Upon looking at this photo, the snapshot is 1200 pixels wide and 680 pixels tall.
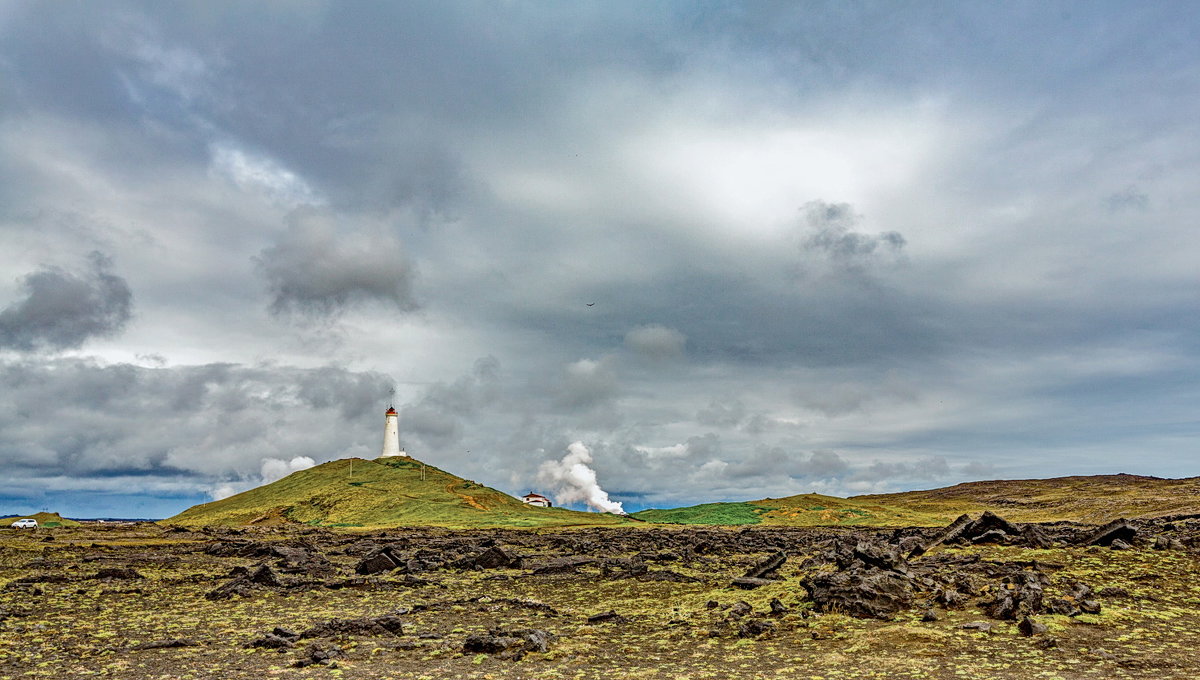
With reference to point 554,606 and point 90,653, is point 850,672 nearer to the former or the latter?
point 554,606

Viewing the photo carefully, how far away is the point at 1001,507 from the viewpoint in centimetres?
11106

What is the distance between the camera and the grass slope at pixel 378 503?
326ft

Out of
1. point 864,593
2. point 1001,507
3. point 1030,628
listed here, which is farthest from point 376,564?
point 1001,507

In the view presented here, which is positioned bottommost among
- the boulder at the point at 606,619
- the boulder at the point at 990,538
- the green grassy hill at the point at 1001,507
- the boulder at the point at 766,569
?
the green grassy hill at the point at 1001,507

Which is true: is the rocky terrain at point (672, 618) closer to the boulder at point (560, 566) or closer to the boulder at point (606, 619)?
the boulder at point (606, 619)

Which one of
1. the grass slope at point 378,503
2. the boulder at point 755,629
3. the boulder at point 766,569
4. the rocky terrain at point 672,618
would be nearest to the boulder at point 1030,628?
the rocky terrain at point 672,618

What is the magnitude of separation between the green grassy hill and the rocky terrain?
59911 mm

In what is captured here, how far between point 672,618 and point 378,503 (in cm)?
10061

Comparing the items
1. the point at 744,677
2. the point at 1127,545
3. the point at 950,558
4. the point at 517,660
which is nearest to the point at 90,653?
the point at 517,660

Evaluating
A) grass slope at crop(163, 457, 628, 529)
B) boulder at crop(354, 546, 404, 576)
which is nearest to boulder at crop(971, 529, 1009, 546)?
boulder at crop(354, 546, 404, 576)

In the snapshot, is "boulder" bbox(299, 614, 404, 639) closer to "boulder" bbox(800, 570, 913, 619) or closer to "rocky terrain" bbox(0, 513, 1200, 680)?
"rocky terrain" bbox(0, 513, 1200, 680)

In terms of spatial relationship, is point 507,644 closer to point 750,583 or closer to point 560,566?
point 750,583

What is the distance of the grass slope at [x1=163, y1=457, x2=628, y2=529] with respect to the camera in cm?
9931

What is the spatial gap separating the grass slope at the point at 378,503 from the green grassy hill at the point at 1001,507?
16644 mm
